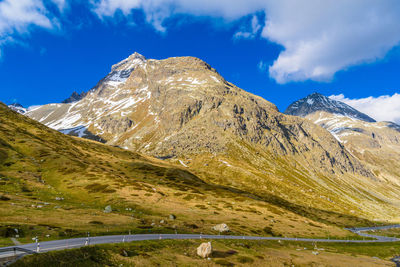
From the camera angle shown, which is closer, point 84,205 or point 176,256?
point 176,256

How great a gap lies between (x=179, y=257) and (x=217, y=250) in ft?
37.8

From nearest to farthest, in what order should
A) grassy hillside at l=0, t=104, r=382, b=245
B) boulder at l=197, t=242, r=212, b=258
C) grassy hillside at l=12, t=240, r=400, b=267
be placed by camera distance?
grassy hillside at l=12, t=240, r=400, b=267, boulder at l=197, t=242, r=212, b=258, grassy hillside at l=0, t=104, r=382, b=245

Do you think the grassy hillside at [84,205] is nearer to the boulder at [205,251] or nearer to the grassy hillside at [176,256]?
the grassy hillside at [176,256]

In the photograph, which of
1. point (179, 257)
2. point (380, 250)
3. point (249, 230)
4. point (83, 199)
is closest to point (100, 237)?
point (179, 257)

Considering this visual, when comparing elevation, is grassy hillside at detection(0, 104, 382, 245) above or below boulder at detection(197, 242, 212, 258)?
above

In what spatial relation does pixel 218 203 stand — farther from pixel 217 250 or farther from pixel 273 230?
pixel 217 250

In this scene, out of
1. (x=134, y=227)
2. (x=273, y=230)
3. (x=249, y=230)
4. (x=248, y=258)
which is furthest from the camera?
(x=273, y=230)

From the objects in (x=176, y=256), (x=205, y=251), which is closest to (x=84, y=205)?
(x=176, y=256)

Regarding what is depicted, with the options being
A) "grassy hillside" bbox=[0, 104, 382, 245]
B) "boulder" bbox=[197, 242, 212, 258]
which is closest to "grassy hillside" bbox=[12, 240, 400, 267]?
"boulder" bbox=[197, 242, 212, 258]

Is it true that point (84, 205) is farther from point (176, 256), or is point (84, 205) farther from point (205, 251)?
point (205, 251)

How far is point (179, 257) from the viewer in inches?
1594

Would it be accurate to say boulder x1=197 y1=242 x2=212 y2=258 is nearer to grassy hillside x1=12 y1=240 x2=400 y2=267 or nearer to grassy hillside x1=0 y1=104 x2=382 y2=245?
grassy hillside x1=12 y1=240 x2=400 y2=267

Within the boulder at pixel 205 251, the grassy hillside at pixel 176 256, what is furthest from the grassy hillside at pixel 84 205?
the boulder at pixel 205 251

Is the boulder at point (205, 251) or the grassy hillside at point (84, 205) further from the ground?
the grassy hillside at point (84, 205)
